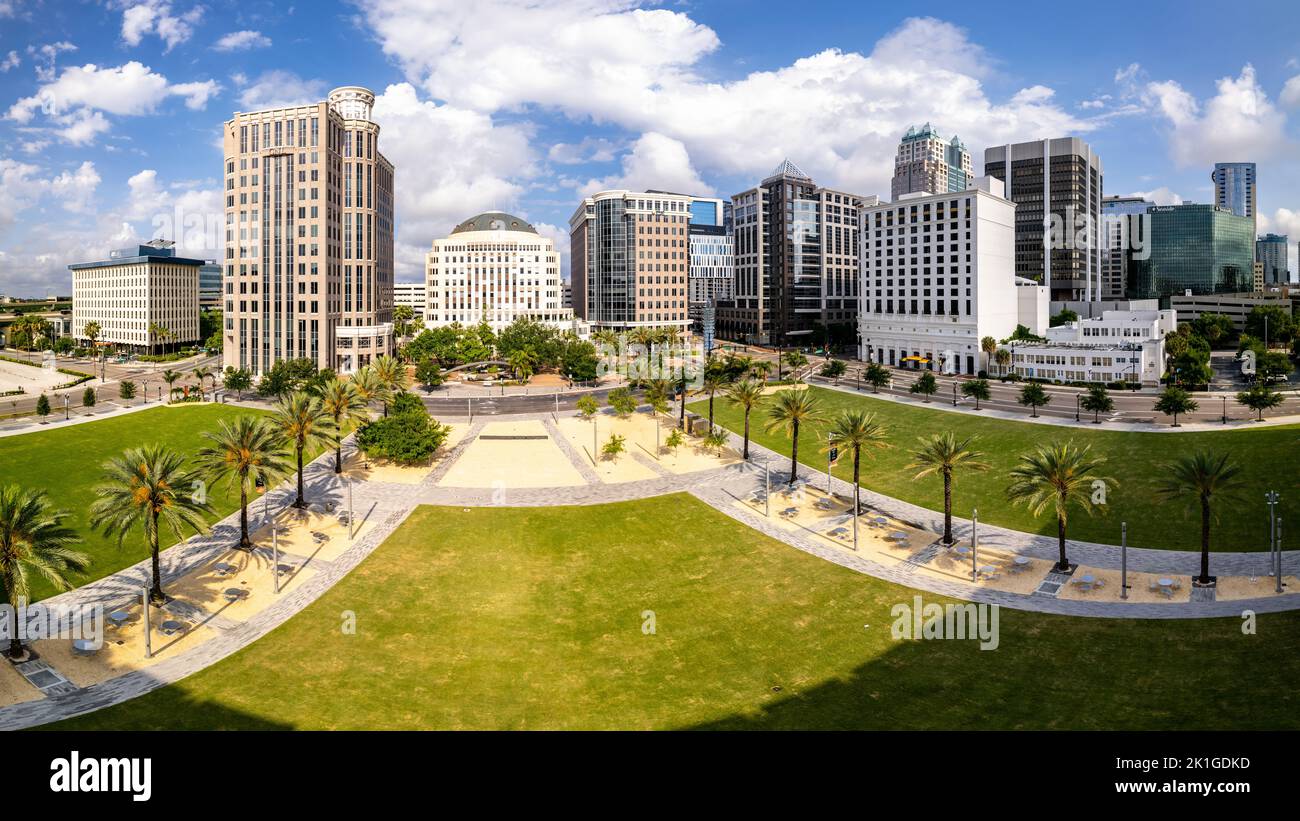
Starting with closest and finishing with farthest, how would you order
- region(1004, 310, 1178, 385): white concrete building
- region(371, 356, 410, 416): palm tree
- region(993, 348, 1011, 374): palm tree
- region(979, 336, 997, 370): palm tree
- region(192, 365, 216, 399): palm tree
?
1. region(371, 356, 410, 416): palm tree
2. region(192, 365, 216, 399): palm tree
3. region(1004, 310, 1178, 385): white concrete building
4. region(993, 348, 1011, 374): palm tree
5. region(979, 336, 997, 370): palm tree

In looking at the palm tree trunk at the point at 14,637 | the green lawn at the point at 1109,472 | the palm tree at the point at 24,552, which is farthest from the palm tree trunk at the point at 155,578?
the green lawn at the point at 1109,472

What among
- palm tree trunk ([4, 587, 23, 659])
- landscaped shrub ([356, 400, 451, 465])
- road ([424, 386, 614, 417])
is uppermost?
road ([424, 386, 614, 417])

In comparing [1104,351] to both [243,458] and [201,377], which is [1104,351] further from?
[201,377]

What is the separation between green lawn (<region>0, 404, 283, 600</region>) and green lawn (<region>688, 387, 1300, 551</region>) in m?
52.4

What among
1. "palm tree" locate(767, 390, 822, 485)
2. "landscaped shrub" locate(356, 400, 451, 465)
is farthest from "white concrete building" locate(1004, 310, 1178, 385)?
A: "landscaped shrub" locate(356, 400, 451, 465)

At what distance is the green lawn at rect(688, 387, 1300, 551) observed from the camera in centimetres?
5281

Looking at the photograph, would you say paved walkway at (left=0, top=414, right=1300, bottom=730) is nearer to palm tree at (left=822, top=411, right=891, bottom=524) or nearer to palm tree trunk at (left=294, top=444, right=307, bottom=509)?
palm tree trunk at (left=294, top=444, right=307, bottom=509)

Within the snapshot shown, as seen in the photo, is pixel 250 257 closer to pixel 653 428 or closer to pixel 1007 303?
pixel 653 428

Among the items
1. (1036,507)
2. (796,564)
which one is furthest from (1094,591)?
(796,564)

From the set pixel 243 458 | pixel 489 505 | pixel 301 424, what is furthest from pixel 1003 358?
pixel 243 458

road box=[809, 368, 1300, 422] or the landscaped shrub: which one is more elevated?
road box=[809, 368, 1300, 422]

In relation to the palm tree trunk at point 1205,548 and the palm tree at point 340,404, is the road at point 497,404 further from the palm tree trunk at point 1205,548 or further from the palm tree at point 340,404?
the palm tree trunk at point 1205,548

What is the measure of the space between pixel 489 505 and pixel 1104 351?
325ft

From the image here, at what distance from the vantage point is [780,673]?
37.8 m
